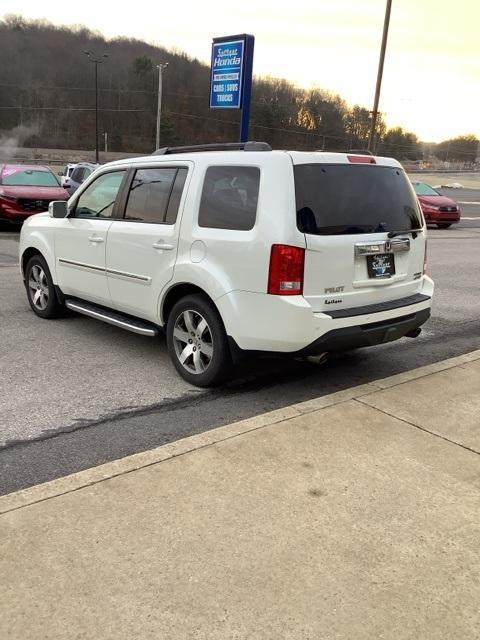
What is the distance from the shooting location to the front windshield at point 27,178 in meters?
14.6

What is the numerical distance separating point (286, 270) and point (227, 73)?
1085cm

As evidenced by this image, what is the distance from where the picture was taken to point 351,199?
4.19 meters

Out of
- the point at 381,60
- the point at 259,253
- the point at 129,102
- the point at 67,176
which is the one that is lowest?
the point at 67,176

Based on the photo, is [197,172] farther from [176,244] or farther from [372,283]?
[372,283]

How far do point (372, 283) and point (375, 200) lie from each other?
0.61m

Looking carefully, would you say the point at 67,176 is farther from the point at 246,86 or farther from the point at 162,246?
the point at 162,246

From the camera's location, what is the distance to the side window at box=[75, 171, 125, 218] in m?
5.44

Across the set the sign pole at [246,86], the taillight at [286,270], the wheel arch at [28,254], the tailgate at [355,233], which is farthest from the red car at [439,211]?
the taillight at [286,270]

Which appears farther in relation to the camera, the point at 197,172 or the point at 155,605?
the point at 197,172

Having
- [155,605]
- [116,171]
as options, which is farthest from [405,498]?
[116,171]

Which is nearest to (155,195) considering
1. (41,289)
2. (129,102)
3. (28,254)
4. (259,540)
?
(41,289)

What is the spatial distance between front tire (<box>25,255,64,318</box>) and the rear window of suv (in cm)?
338

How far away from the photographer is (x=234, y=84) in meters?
13.3

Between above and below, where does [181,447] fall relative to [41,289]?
below
